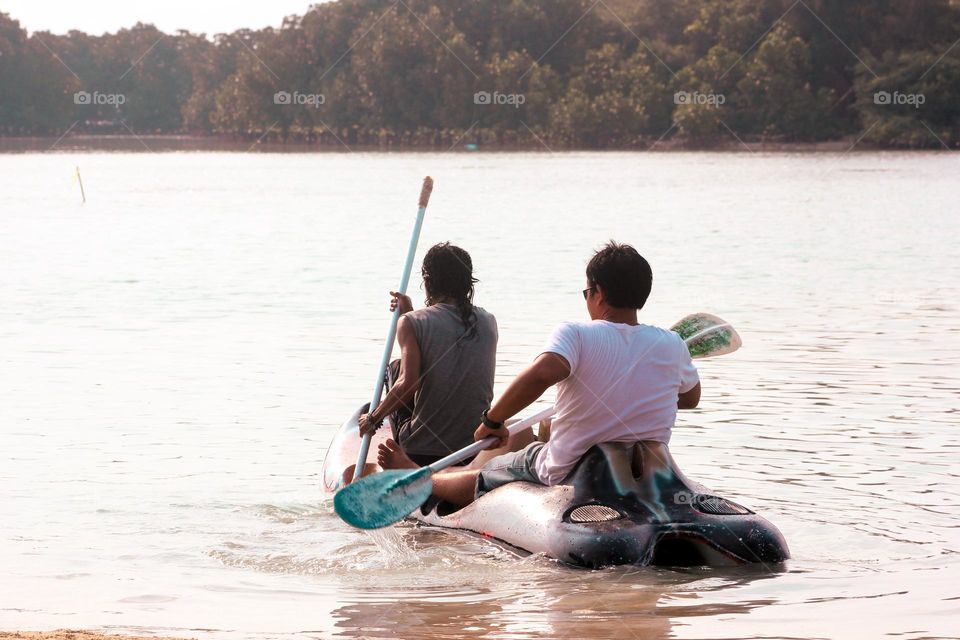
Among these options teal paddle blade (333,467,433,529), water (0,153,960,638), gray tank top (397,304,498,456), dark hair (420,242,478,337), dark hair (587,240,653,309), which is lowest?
water (0,153,960,638)

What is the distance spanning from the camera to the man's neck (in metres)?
6.04

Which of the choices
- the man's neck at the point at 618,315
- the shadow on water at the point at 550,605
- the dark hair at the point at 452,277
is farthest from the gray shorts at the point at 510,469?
the man's neck at the point at 618,315

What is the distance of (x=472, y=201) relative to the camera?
4550cm

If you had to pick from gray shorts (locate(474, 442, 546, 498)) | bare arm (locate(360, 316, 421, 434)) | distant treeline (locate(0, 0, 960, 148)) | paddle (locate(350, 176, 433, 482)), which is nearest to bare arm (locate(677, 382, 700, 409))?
gray shorts (locate(474, 442, 546, 498))

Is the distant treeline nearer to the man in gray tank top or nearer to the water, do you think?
the water

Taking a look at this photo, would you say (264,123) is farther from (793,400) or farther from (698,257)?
(793,400)

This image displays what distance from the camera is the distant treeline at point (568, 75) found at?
88500 mm

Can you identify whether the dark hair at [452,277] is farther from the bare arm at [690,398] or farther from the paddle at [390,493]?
the bare arm at [690,398]

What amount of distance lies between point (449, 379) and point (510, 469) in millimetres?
596

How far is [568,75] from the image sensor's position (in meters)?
107

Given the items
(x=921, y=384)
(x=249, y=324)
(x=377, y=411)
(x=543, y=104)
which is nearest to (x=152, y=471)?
(x=377, y=411)

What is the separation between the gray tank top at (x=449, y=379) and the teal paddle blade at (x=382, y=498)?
58 centimetres

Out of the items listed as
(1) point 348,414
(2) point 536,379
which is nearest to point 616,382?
(2) point 536,379

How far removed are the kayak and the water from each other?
0.10m
